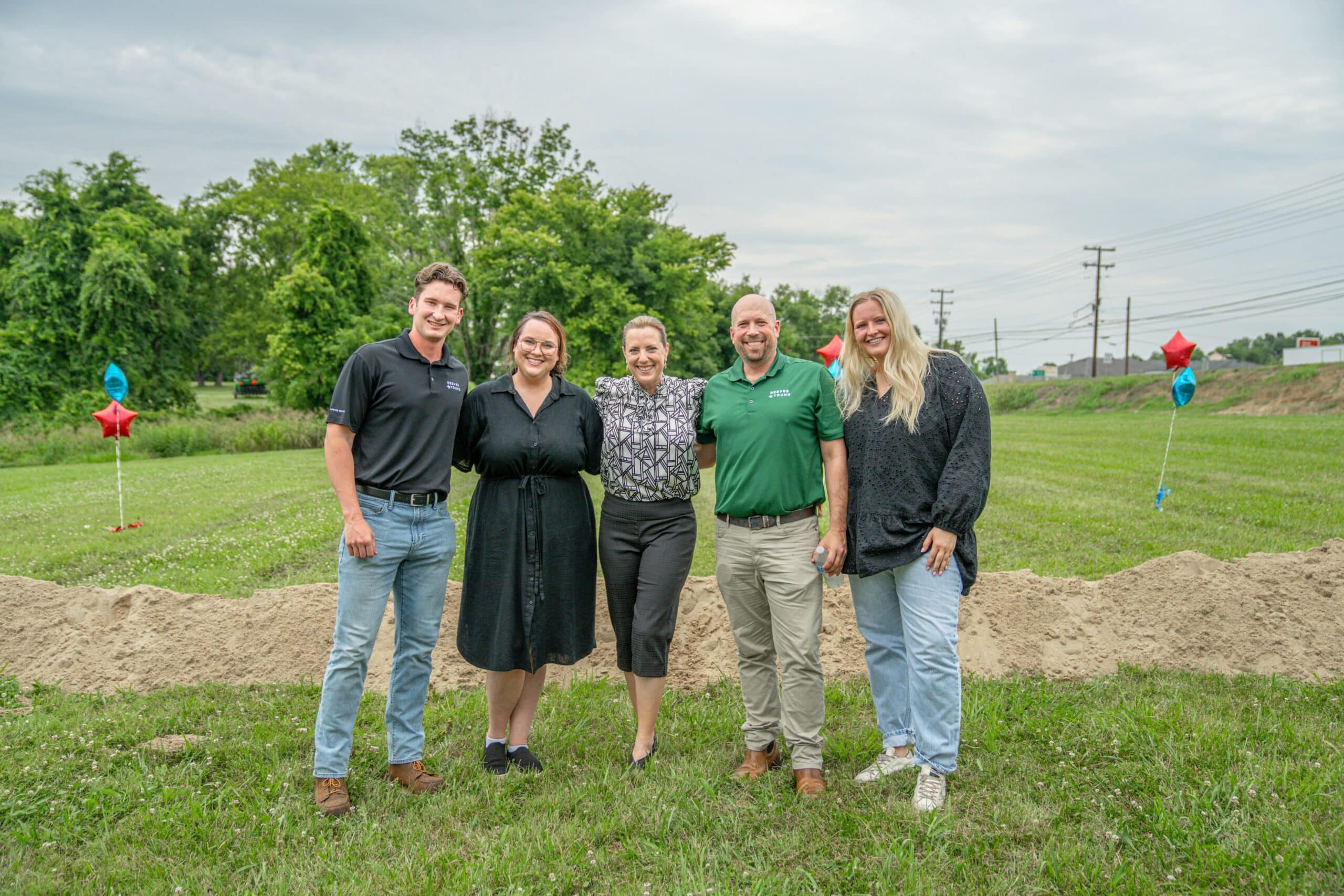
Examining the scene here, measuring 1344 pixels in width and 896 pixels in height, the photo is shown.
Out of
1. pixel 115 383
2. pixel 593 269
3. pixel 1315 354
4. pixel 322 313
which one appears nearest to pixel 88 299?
pixel 322 313

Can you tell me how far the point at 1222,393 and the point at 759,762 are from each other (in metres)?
37.7

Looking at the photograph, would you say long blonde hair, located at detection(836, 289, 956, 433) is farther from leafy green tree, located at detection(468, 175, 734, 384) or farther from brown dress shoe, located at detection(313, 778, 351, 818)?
leafy green tree, located at detection(468, 175, 734, 384)

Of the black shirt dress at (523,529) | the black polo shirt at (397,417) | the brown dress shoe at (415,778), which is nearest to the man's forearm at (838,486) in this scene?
the black shirt dress at (523,529)

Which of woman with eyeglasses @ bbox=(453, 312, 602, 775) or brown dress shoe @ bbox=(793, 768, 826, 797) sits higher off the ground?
woman with eyeglasses @ bbox=(453, 312, 602, 775)

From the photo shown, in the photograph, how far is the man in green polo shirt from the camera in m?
3.45

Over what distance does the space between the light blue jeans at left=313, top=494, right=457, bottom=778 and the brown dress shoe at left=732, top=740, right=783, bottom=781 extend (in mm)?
1529

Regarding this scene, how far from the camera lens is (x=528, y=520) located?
11.9 feet

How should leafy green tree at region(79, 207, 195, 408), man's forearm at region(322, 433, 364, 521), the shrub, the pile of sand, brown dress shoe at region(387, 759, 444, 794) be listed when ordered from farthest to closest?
the shrub → leafy green tree at region(79, 207, 195, 408) → the pile of sand → brown dress shoe at region(387, 759, 444, 794) → man's forearm at region(322, 433, 364, 521)

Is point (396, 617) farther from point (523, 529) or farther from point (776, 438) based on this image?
point (776, 438)

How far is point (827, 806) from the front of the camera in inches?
132

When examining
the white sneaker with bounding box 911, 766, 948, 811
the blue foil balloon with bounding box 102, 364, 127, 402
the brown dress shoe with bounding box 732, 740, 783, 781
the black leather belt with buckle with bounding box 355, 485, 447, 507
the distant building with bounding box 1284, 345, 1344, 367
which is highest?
the distant building with bounding box 1284, 345, 1344, 367

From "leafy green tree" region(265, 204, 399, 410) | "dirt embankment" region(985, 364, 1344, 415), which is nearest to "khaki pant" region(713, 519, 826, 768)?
"dirt embankment" region(985, 364, 1344, 415)

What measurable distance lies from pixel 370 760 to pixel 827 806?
2204 mm

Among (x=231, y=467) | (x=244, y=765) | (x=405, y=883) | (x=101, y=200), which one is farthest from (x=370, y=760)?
(x=101, y=200)
